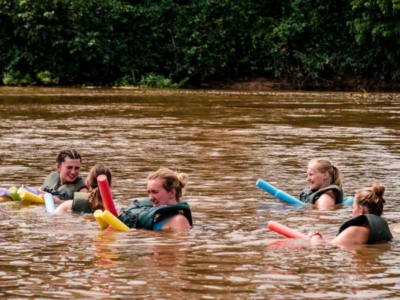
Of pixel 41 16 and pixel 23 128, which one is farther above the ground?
pixel 41 16

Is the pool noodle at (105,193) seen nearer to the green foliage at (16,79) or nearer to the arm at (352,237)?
the arm at (352,237)

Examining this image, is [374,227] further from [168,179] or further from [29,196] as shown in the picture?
[29,196]

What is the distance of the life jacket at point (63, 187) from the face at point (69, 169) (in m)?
0.07

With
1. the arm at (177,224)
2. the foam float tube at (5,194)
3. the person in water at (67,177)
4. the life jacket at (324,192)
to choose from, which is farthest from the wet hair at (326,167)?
the foam float tube at (5,194)

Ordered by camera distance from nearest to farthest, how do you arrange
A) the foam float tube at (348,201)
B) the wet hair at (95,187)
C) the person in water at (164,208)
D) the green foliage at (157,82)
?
the person in water at (164,208)
the wet hair at (95,187)
the foam float tube at (348,201)
the green foliage at (157,82)

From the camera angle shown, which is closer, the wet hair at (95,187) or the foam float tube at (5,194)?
the wet hair at (95,187)

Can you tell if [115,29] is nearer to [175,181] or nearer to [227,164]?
[227,164]

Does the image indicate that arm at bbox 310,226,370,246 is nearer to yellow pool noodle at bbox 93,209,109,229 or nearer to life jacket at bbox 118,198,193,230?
life jacket at bbox 118,198,193,230

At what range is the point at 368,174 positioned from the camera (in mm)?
14445

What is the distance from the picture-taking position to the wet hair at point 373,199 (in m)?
9.28

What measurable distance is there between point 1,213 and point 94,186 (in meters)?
1.06

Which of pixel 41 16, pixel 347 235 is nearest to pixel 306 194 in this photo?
pixel 347 235

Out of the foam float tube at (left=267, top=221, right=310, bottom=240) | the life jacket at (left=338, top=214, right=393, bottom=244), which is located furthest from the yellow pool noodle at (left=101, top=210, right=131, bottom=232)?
the life jacket at (left=338, top=214, right=393, bottom=244)

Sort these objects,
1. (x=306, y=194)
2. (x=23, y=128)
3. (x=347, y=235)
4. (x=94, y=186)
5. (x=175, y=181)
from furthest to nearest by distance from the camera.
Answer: (x=23, y=128), (x=306, y=194), (x=94, y=186), (x=175, y=181), (x=347, y=235)
